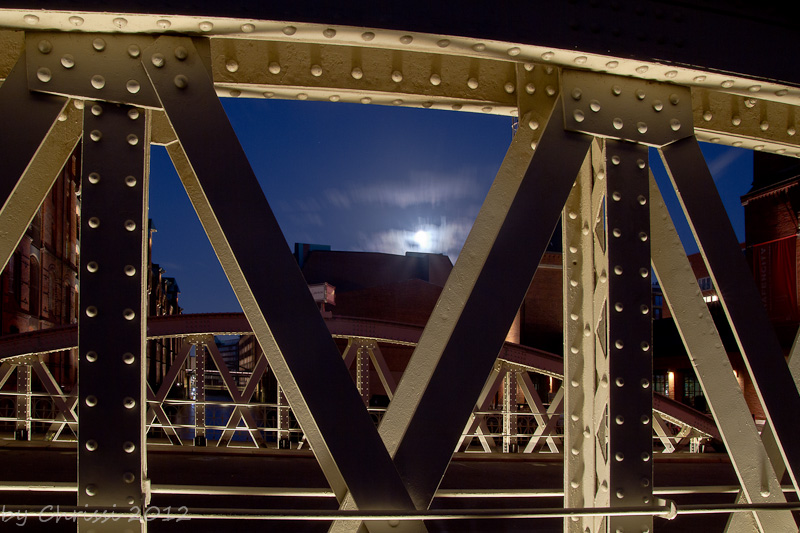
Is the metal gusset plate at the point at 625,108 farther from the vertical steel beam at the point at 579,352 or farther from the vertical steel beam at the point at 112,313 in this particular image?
the vertical steel beam at the point at 112,313

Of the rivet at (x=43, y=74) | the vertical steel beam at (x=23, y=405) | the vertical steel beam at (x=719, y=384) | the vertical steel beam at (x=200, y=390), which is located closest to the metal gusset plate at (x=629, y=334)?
the vertical steel beam at (x=719, y=384)

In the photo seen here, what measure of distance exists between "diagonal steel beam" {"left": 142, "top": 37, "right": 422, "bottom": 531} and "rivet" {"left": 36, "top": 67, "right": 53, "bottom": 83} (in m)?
0.39

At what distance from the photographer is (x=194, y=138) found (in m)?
2.37

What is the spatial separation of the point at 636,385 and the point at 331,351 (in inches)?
59.2

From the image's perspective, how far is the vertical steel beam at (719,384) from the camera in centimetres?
277

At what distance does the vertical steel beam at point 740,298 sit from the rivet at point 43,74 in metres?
2.91

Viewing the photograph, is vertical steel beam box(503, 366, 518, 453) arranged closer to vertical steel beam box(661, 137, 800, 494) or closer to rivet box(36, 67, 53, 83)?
vertical steel beam box(661, 137, 800, 494)

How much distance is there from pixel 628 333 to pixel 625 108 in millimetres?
1137

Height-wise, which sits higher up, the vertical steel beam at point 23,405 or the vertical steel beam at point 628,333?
the vertical steel beam at point 628,333

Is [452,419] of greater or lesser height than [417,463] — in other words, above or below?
above

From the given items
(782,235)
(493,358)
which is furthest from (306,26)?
(782,235)

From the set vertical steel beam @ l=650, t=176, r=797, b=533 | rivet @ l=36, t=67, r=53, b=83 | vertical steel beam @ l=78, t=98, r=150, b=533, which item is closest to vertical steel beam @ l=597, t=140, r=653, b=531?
vertical steel beam @ l=650, t=176, r=797, b=533

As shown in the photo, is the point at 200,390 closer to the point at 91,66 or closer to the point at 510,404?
the point at 510,404

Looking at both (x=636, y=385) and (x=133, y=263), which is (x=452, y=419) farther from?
(x=133, y=263)
